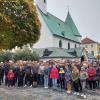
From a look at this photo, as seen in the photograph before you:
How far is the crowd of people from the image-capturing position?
61.7 feet

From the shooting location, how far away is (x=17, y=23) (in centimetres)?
1506

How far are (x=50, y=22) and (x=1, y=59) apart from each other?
654 inches

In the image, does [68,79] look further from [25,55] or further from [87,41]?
[87,41]

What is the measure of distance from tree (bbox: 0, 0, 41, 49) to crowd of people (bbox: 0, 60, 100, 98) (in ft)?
13.0

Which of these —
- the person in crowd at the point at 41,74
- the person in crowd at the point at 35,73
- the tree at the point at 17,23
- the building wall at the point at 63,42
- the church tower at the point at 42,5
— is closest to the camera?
the tree at the point at 17,23

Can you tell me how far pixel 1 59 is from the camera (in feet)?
162

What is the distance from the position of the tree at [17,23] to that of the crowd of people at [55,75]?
397 cm

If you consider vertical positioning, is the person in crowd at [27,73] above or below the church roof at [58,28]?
below

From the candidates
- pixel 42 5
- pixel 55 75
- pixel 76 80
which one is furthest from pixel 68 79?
pixel 42 5

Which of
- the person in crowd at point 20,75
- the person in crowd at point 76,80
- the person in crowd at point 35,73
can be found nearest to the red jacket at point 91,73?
the person in crowd at point 76,80

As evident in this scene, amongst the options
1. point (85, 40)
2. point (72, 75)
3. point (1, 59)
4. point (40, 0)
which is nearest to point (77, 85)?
point (72, 75)

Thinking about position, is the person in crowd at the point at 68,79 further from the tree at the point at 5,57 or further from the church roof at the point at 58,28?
the church roof at the point at 58,28

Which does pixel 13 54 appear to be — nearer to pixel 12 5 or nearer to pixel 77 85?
pixel 77 85

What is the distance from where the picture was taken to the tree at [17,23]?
14.5 meters
